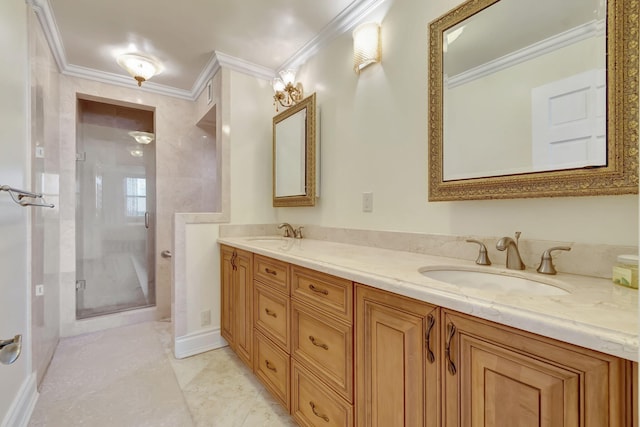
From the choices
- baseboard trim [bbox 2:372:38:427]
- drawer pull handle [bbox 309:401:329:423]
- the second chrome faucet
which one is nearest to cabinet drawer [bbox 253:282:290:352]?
drawer pull handle [bbox 309:401:329:423]

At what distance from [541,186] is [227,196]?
2.09 meters

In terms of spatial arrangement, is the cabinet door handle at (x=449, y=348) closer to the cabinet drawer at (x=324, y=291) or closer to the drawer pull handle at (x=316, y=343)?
the cabinet drawer at (x=324, y=291)

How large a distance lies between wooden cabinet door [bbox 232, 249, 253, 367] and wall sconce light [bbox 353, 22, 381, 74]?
1.42 m

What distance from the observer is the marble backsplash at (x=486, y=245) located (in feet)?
3.03

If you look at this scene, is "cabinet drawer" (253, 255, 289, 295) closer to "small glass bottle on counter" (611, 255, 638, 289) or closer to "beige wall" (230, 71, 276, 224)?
"beige wall" (230, 71, 276, 224)

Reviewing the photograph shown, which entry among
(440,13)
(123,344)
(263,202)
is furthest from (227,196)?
(440,13)

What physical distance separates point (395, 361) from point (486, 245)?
66 cm

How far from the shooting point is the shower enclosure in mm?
2816

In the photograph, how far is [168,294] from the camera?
296cm

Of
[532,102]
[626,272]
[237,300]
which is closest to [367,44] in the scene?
[532,102]

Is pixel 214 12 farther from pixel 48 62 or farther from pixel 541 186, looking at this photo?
pixel 541 186

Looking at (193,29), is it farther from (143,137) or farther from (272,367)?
(272,367)

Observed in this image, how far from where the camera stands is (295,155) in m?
2.31

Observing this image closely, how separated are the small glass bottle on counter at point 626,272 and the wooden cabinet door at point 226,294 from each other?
1.97 meters
